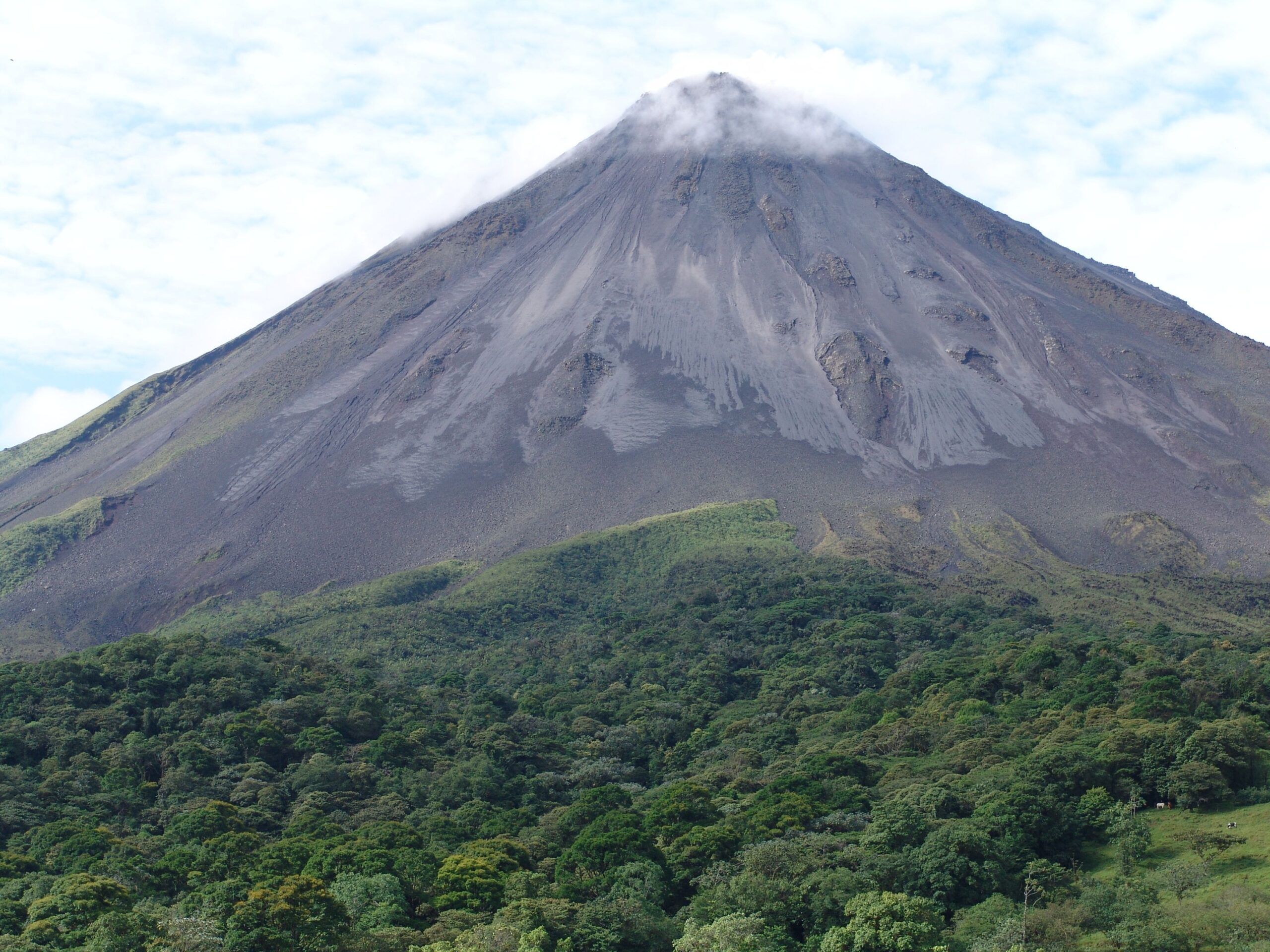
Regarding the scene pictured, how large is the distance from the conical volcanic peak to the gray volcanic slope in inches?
24.2

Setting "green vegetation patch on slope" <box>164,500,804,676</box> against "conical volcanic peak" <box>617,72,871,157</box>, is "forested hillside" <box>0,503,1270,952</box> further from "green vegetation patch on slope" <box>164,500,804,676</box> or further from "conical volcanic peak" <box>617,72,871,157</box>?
"conical volcanic peak" <box>617,72,871,157</box>

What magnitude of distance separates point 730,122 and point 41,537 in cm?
8885

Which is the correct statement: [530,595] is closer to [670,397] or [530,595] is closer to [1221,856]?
[670,397]

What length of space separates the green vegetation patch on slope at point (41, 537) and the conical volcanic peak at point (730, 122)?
7756 centimetres

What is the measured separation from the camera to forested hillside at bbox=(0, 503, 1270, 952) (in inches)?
1151

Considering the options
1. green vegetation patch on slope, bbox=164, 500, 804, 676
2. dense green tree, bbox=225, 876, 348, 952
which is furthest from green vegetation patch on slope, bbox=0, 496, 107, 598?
dense green tree, bbox=225, 876, 348, 952

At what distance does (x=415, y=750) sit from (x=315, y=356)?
84.0 meters

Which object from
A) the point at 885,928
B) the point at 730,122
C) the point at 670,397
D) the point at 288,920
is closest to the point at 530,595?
the point at 670,397

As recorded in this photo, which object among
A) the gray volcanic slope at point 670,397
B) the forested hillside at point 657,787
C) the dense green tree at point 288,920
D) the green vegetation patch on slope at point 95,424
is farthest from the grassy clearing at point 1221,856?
the green vegetation patch on slope at point 95,424

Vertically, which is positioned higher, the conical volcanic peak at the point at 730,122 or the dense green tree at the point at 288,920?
the conical volcanic peak at the point at 730,122

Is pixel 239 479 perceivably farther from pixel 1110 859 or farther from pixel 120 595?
pixel 1110 859

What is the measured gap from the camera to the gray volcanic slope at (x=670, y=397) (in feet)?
325

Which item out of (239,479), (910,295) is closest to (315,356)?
(239,479)

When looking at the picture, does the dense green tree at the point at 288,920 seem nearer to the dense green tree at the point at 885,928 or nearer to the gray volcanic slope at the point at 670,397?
the dense green tree at the point at 885,928
